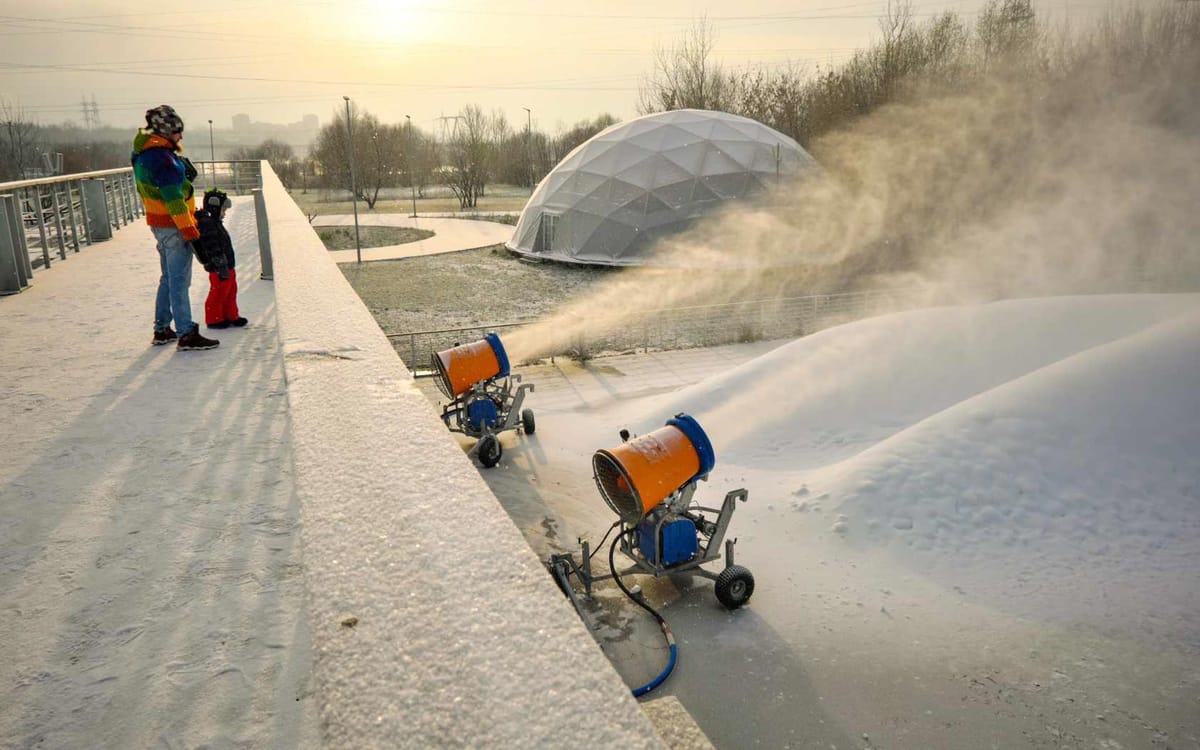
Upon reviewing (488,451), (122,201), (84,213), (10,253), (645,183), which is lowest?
(488,451)

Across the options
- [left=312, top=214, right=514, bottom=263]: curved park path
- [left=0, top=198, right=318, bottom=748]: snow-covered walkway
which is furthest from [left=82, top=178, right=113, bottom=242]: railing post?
[left=312, top=214, right=514, bottom=263]: curved park path

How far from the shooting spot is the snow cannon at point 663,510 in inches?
232

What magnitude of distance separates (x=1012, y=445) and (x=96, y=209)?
12954 mm

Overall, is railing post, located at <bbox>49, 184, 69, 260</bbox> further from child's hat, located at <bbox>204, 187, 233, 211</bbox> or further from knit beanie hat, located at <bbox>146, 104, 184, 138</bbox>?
knit beanie hat, located at <bbox>146, 104, 184, 138</bbox>

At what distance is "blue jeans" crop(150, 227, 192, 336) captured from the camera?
5.84 metres

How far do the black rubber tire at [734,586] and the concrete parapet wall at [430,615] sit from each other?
4273mm

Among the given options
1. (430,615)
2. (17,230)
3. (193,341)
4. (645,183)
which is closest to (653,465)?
(193,341)

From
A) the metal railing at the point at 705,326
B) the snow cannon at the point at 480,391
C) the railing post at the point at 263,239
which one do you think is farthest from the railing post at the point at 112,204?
the snow cannon at the point at 480,391

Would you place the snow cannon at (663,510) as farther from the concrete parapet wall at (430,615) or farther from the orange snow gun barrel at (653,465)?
the concrete parapet wall at (430,615)

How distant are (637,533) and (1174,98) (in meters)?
23.9

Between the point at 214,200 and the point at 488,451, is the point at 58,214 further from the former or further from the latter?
the point at 488,451

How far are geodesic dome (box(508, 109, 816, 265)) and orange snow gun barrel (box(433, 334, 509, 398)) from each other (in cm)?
1704

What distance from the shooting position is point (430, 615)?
1.37 meters

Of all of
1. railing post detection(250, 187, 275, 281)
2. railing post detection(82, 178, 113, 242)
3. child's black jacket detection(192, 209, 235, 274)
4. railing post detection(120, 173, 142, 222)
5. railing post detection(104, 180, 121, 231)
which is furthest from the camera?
railing post detection(120, 173, 142, 222)
